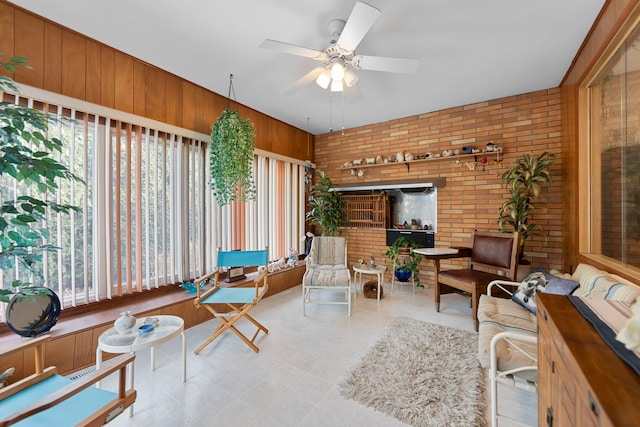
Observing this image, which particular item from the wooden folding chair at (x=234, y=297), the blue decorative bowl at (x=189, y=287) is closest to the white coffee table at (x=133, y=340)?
the wooden folding chair at (x=234, y=297)

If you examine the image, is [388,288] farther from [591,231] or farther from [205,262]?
[205,262]

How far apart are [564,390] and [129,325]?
2238mm

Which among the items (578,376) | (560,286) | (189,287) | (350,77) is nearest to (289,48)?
(350,77)

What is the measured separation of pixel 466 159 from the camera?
3.72 metres

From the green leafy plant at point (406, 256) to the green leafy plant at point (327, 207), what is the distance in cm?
115

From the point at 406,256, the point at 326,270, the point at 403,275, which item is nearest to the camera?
the point at 326,270

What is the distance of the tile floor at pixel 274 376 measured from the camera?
1.55 m

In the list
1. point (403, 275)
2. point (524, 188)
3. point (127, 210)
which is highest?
point (524, 188)

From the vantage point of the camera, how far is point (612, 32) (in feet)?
5.92

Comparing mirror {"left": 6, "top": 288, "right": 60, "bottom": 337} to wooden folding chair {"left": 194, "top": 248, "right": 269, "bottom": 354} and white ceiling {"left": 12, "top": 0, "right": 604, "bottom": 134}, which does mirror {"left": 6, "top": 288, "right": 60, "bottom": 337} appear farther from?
white ceiling {"left": 12, "top": 0, "right": 604, "bottom": 134}

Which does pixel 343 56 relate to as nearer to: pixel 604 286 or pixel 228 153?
pixel 228 153

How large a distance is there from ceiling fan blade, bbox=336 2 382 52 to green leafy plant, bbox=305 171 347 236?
2784mm

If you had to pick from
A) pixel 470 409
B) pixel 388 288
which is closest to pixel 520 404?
pixel 470 409

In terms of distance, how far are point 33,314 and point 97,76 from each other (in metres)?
2.02
